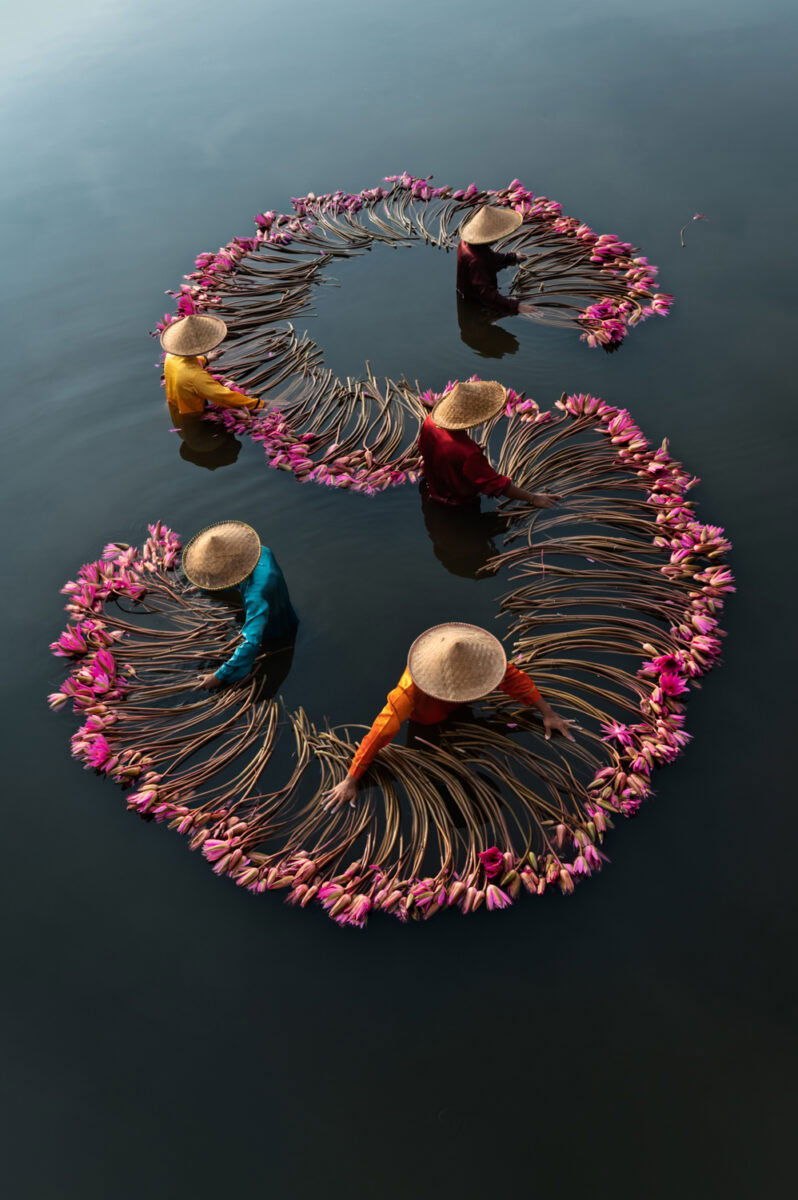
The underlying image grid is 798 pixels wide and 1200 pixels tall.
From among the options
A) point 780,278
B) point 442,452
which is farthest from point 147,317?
point 780,278

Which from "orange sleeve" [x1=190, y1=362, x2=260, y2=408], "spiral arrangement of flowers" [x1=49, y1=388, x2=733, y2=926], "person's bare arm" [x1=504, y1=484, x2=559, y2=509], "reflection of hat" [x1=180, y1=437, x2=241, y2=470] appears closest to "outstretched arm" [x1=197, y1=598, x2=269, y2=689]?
"spiral arrangement of flowers" [x1=49, y1=388, x2=733, y2=926]

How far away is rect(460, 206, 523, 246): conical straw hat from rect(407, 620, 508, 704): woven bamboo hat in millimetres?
3361

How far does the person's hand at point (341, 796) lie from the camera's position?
3350mm

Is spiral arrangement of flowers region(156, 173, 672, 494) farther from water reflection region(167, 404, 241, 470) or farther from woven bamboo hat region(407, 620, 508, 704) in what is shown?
woven bamboo hat region(407, 620, 508, 704)

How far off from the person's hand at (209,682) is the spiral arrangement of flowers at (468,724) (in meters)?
0.05

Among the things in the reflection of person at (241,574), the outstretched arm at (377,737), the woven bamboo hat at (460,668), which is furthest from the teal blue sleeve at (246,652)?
the woven bamboo hat at (460,668)

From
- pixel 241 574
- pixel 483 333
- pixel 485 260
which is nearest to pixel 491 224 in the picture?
pixel 485 260

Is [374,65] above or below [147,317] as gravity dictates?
above

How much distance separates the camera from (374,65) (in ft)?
30.4

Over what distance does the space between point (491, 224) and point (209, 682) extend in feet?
11.4

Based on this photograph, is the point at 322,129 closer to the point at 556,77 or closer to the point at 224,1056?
the point at 556,77

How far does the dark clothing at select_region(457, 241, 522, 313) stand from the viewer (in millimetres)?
5578

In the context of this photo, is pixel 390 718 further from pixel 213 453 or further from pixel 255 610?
pixel 213 453

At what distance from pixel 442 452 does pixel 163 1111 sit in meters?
2.97
